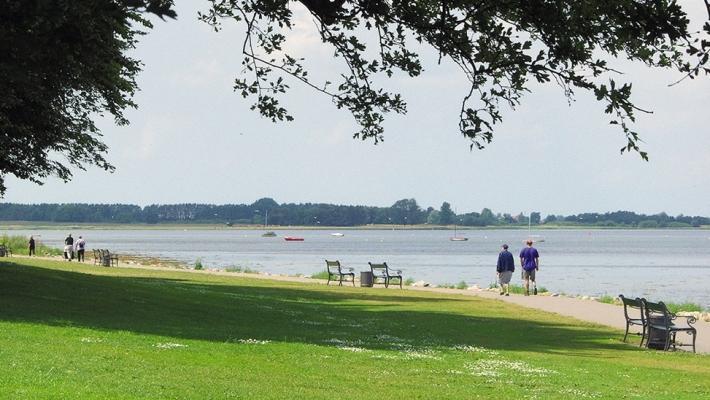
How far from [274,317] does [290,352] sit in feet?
22.5

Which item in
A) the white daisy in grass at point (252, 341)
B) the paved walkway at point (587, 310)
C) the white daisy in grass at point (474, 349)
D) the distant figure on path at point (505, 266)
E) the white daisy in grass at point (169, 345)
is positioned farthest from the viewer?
the distant figure on path at point (505, 266)

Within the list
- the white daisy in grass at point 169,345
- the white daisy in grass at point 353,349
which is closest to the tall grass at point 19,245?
the white daisy in grass at point 353,349

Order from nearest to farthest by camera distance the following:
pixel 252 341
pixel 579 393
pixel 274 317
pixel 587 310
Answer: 1. pixel 579 393
2. pixel 252 341
3. pixel 274 317
4. pixel 587 310

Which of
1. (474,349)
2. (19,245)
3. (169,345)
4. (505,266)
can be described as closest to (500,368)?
(474,349)

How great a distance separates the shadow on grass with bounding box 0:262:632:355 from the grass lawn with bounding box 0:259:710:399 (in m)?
0.05

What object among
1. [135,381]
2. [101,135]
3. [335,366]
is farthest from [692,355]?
[101,135]

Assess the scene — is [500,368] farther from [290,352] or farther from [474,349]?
[290,352]

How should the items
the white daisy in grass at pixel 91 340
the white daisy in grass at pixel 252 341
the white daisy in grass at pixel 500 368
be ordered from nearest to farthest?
the white daisy in grass at pixel 500 368 < the white daisy in grass at pixel 91 340 < the white daisy in grass at pixel 252 341

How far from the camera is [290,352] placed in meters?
15.6

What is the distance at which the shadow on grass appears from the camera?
18.2m

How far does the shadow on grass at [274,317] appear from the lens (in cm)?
1825

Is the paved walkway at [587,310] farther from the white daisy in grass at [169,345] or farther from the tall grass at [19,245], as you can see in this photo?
the tall grass at [19,245]

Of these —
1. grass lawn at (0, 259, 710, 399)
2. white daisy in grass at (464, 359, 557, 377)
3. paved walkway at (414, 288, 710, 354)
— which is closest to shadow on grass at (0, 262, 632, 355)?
grass lawn at (0, 259, 710, 399)

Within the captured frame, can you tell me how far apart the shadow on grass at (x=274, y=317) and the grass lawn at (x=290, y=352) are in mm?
50
